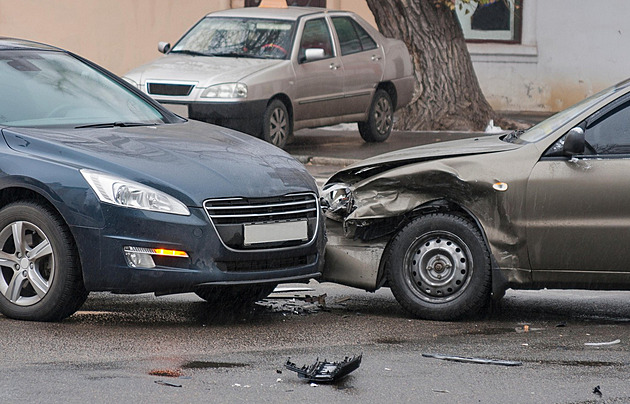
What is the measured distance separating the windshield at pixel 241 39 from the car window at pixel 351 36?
36.4 inches

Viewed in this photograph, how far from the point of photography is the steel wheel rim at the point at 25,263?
6.97 metres

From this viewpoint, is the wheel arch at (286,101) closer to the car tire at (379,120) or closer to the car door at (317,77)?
the car door at (317,77)

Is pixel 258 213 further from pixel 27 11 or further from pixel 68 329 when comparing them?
pixel 27 11

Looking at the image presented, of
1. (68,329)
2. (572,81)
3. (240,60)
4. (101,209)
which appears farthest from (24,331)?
(572,81)

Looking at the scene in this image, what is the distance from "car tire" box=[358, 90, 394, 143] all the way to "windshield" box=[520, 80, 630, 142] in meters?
9.62

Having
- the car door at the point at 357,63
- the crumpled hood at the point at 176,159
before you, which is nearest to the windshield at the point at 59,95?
the crumpled hood at the point at 176,159

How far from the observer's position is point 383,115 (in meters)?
17.5

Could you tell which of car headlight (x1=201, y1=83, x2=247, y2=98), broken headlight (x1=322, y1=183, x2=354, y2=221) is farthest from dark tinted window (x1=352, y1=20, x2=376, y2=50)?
broken headlight (x1=322, y1=183, x2=354, y2=221)

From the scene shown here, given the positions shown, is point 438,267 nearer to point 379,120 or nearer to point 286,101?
point 286,101

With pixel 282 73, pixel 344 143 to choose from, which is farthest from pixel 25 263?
pixel 344 143

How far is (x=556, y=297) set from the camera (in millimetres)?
8375

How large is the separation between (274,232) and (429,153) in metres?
1.09

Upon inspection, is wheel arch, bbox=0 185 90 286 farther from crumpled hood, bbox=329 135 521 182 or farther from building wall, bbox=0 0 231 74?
building wall, bbox=0 0 231 74

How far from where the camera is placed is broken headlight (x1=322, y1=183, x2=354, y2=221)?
7.55m
